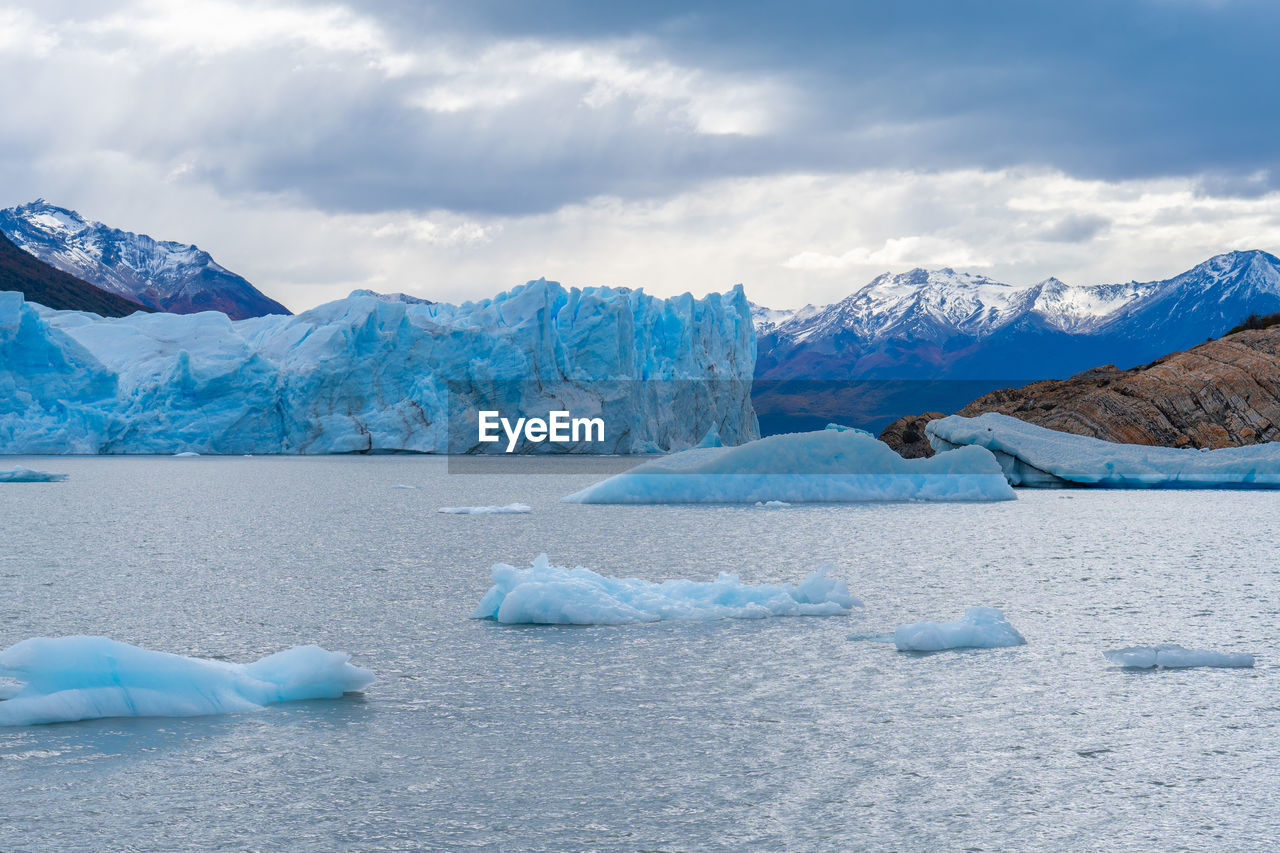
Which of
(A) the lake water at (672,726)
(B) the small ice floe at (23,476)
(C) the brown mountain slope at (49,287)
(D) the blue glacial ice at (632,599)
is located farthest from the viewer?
(C) the brown mountain slope at (49,287)

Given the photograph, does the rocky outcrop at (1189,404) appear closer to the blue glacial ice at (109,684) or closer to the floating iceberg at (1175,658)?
the floating iceberg at (1175,658)

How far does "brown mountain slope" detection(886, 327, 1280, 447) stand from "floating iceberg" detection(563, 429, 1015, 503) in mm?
17410

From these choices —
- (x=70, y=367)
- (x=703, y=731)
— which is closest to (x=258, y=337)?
(x=70, y=367)

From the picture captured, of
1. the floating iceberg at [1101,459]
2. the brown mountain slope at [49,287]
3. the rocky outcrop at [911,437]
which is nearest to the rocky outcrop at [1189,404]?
the floating iceberg at [1101,459]

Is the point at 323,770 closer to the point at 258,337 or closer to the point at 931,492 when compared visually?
the point at 931,492

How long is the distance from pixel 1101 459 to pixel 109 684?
3172 cm

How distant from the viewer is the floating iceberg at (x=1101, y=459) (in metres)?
32.8

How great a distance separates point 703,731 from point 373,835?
2.12 metres

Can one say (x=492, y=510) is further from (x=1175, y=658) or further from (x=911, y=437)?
(x=911, y=437)

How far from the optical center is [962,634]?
28.1 ft

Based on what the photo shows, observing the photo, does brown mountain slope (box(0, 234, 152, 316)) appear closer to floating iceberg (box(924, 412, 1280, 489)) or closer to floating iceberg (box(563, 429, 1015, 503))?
floating iceberg (box(563, 429, 1015, 503))

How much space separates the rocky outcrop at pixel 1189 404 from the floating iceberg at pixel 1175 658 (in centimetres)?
3432

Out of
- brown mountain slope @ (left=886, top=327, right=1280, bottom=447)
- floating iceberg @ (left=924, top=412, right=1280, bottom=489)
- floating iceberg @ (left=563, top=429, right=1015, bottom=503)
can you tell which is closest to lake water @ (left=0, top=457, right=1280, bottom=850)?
floating iceberg @ (left=563, top=429, right=1015, bottom=503)

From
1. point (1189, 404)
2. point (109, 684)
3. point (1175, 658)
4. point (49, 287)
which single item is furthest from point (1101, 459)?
point (49, 287)
